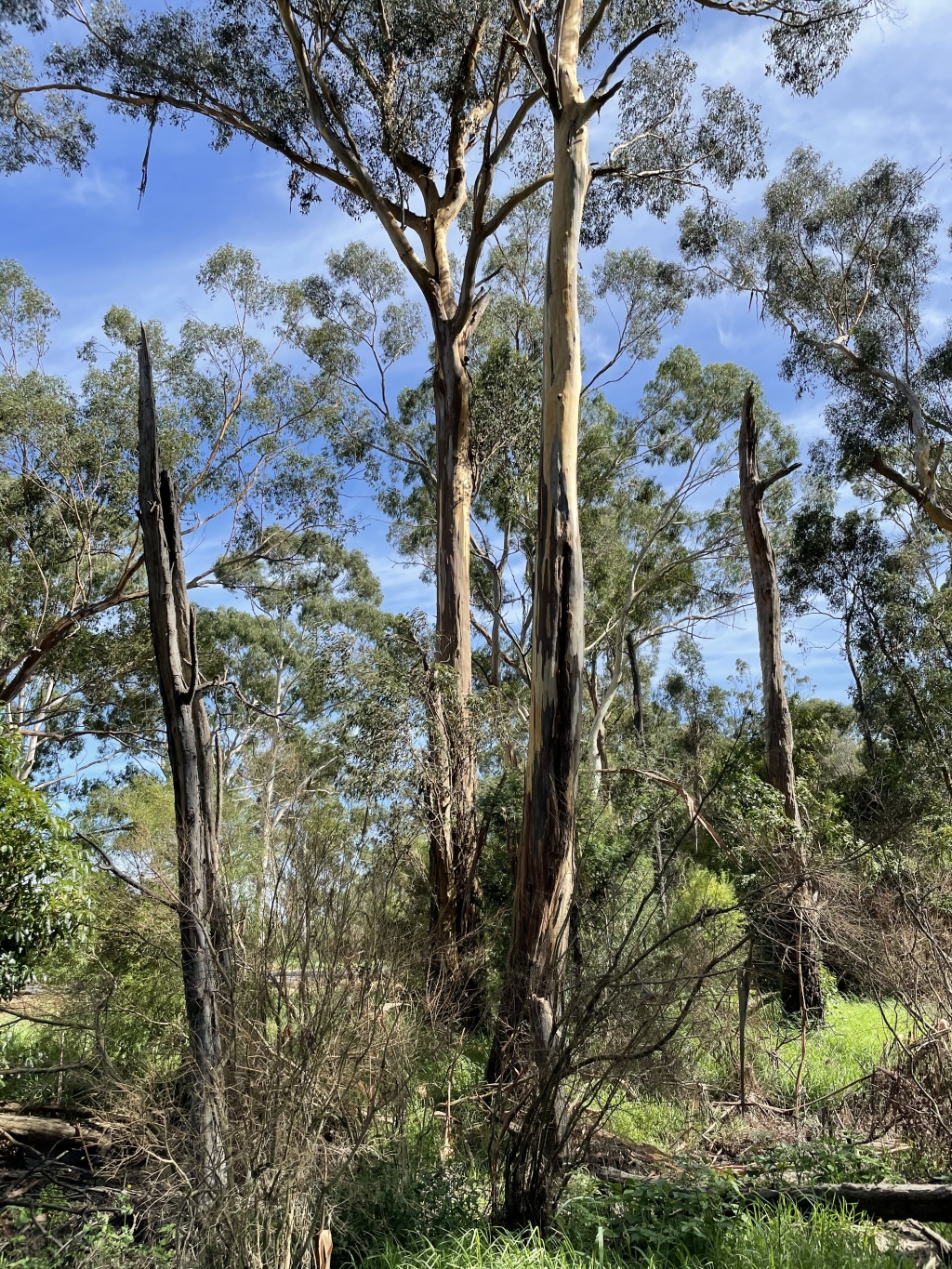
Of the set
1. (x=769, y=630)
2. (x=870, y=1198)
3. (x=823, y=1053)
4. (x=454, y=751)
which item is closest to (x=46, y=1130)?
(x=454, y=751)

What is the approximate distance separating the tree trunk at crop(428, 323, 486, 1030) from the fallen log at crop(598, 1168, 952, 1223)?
2.67 m

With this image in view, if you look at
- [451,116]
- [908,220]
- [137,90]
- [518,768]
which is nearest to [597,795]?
[518,768]

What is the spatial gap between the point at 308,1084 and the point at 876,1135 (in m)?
3.49

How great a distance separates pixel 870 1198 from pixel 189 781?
3885 millimetres

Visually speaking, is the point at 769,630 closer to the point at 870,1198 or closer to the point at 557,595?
the point at 557,595

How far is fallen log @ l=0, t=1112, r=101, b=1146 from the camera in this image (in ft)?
18.8

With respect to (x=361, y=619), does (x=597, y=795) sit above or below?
below

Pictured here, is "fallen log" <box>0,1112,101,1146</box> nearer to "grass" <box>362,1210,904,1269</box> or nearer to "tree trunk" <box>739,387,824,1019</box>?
"grass" <box>362,1210,904,1269</box>

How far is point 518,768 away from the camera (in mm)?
9398

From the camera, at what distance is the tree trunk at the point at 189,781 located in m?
4.29

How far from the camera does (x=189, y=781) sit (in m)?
4.96

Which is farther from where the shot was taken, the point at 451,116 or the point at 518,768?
the point at 451,116

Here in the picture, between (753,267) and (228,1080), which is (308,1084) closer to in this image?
(228,1080)

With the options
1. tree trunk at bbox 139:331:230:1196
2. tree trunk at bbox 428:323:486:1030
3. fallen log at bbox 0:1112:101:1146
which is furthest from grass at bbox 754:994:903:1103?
fallen log at bbox 0:1112:101:1146
